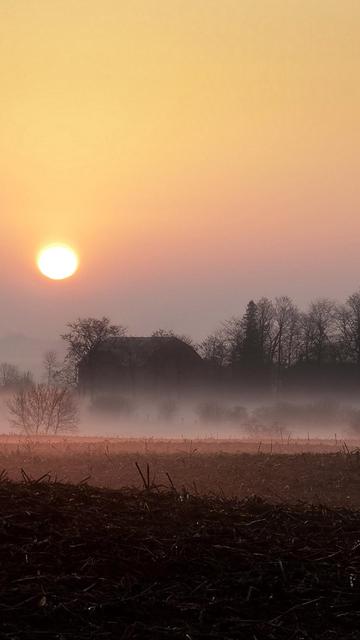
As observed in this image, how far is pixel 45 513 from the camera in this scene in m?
4.48

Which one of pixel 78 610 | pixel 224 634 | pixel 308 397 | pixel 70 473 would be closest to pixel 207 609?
pixel 224 634

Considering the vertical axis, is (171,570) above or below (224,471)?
below

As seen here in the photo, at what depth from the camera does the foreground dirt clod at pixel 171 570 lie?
3.10 metres

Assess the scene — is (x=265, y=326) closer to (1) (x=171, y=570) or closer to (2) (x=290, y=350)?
(2) (x=290, y=350)

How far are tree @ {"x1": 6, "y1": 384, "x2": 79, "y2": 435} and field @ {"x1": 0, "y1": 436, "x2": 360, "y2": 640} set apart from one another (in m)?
65.0

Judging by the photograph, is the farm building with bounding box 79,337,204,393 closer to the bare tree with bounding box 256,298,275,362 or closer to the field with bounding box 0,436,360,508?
the bare tree with bounding box 256,298,275,362

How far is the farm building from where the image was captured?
73250 millimetres

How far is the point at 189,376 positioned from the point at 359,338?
1730 centimetres

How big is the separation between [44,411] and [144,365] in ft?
36.7

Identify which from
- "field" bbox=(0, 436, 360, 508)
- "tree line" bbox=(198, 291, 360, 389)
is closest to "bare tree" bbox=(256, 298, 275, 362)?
"tree line" bbox=(198, 291, 360, 389)

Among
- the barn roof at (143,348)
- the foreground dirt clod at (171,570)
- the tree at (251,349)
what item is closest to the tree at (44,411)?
the barn roof at (143,348)

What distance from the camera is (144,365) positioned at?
245ft

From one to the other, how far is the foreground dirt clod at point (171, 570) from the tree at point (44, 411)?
65450 mm

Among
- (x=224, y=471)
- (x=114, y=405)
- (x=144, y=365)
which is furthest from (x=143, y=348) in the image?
(x=224, y=471)
